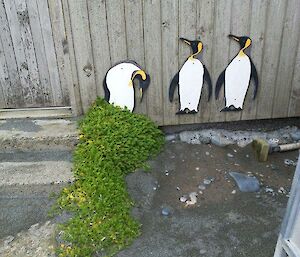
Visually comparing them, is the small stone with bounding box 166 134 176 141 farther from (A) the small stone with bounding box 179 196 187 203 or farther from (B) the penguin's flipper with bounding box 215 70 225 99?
(A) the small stone with bounding box 179 196 187 203

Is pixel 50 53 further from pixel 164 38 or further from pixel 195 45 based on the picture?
pixel 195 45

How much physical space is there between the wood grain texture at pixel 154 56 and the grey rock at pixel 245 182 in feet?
3.55

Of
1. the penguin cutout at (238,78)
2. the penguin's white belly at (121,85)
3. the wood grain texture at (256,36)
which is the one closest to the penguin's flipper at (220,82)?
the penguin cutout at (238,78)

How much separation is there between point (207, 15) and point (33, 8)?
1.93 metres

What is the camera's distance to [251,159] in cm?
416

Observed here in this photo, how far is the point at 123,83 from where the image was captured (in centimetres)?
400

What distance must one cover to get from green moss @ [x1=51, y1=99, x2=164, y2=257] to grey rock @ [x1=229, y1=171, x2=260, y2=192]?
92 centimetres

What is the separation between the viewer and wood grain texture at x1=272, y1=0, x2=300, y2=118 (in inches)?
152

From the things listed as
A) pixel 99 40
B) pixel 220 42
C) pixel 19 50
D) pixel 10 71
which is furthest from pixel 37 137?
pixel 220 42

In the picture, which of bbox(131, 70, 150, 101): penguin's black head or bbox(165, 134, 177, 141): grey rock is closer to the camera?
bbox(131, 70, 150, 101): penguin's black head

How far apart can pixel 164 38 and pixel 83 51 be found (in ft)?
2.93

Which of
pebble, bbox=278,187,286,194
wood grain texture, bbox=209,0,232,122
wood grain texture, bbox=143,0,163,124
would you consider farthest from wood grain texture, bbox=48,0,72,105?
pebble, bbox=278,187,286,194

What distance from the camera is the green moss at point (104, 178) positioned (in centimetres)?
291

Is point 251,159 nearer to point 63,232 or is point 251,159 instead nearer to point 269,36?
point 269,36
